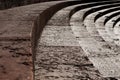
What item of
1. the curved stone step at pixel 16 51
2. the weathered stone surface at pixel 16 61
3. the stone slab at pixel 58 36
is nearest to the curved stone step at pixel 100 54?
the stone slab at pixel 58 36

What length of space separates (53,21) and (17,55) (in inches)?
139

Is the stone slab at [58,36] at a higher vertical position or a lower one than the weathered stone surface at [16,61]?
lower

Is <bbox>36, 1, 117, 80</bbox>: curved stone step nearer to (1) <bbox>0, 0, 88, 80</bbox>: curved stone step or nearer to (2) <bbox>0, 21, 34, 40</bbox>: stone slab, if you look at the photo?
(1) <bbox>0, 0, 88, 80</bbox>: curved stone step

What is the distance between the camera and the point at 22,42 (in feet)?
8.34

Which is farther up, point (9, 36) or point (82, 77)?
point (9, 36)

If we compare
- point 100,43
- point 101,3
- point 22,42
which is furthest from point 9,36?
point 101,3

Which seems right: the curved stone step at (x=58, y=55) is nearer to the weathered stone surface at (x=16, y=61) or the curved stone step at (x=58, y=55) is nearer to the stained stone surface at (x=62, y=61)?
the stained stone surface at (x=62, y=61)

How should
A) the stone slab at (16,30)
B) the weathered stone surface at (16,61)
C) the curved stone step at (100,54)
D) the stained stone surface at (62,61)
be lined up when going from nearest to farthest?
the weathered stone surface at (16,61) → the stained stone surface at (62,61) → the stone slab at (16,30) → the curved stone step at (100,54)

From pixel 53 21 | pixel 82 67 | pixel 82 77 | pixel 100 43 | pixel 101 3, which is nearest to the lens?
pixel 82 77

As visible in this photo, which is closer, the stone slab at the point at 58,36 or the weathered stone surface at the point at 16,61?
the weathered stone surface at the point at 16,61

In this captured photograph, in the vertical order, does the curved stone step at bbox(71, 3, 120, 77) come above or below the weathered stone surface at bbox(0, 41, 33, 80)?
below

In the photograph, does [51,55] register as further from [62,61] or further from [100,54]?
[100,54]

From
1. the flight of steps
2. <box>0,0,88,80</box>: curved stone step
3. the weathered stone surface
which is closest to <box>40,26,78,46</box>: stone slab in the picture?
the flight of steps

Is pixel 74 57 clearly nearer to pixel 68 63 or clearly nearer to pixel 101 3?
pixel 68 63
